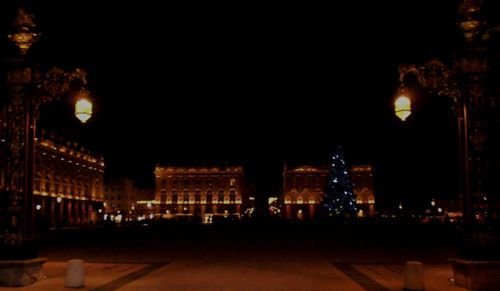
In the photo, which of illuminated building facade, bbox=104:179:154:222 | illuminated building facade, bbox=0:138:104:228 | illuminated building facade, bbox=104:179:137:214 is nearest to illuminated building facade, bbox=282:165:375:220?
illuminated building facade, bbox=104:179:154:222

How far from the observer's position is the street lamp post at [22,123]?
1659cm

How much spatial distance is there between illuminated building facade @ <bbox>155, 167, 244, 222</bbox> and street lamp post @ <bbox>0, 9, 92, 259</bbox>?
148109mm

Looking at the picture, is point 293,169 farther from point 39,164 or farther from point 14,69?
point 14,69

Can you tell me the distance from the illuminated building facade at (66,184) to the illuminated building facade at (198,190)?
129ft

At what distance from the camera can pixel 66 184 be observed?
104m

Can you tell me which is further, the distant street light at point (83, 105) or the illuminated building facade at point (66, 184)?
the illuminated building facade at point (66, 184)

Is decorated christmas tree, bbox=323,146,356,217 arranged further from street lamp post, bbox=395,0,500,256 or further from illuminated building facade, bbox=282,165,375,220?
street lamp post, bbox=395,0,500,256

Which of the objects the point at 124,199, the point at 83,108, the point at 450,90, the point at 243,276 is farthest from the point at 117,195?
the point at 450,90

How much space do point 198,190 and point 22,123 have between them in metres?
149

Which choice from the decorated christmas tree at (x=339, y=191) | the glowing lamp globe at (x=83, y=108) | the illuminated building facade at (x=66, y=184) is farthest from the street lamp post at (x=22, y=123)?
the decorated christmas tree at (x=339, y=191)

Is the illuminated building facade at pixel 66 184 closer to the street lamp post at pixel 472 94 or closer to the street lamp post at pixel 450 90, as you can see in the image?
the street lamp post at pixel 450 90

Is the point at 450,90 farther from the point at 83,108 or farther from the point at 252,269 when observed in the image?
the point at 83,108

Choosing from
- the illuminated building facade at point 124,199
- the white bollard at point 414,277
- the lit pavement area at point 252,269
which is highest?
the illuminated building facade at point 124,199

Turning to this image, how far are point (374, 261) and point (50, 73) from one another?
534 inches
